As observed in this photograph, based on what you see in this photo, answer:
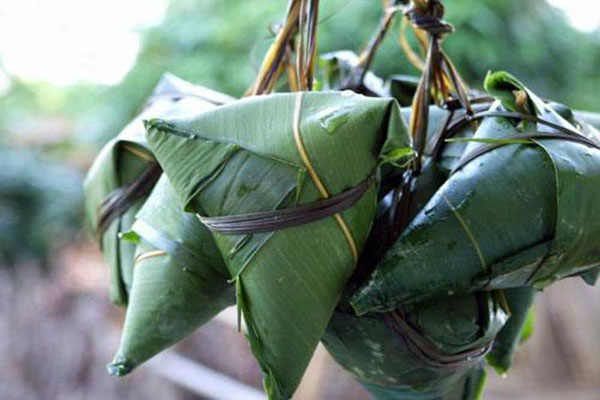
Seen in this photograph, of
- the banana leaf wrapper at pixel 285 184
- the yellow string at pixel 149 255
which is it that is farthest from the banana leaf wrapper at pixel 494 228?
the yellow string at pixel 149 255

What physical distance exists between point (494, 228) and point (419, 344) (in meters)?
0.10

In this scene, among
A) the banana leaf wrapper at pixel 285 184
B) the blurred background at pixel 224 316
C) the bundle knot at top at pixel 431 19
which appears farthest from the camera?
the blurred background at pixel 224 316

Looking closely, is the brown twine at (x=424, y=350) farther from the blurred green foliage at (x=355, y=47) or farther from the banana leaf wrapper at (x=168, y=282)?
the blurred green foliage at (x=355, y=47)

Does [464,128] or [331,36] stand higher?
[464,128]

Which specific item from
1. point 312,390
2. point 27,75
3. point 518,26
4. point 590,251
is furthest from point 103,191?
point 27,75

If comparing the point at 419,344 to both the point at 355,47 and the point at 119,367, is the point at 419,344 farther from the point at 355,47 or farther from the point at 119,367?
the point at 355,47

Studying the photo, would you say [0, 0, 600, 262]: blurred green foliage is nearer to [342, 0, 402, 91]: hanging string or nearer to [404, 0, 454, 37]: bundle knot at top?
[342, 0, 402, 91]: hanging string

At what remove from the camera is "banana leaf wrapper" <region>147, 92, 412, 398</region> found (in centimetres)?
40

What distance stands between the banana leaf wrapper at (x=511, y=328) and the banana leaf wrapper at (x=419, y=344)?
1.6 inches

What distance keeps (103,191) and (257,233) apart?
250 mm

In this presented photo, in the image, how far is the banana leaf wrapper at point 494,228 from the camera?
0.41 meters

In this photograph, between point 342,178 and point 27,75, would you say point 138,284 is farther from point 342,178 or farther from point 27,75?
point 27,75

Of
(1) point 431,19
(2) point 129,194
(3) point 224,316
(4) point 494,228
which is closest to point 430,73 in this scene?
(1) point 431,19

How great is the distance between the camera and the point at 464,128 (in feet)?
1.65
